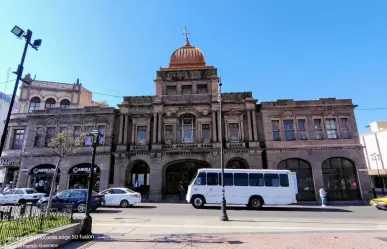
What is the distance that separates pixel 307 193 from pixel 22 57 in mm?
27091

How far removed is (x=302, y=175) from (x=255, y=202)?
1052 cm

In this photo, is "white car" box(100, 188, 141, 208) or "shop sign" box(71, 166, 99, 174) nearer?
"white car" box(100, 188, 141, 208)

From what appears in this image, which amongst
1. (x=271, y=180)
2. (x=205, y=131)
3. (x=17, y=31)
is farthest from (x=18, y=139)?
(x=271, y=180)

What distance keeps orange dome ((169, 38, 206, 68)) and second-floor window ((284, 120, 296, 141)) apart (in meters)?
13.7

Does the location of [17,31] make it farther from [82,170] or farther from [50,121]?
[50,121]

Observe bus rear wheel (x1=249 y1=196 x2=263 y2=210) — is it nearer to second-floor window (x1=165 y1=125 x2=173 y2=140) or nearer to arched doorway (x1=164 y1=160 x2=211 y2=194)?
arched doorway (x1=164 y1=160 x2=211 y2=194)

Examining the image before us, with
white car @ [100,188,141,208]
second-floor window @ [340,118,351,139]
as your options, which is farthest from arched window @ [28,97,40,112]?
second-floor window @ [340,118,351,139]

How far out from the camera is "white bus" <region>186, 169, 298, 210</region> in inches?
696

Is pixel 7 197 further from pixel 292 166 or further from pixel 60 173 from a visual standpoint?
pixel 292 166

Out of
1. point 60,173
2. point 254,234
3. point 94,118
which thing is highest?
point 94,118

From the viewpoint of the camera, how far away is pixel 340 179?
81.5 ft

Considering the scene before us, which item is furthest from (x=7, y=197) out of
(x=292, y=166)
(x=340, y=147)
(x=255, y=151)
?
(x=340, y=147)

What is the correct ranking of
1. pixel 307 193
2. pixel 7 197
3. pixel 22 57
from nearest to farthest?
pixel 22 57 → pixel 7 197 → pixel 307 193

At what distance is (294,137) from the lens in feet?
86.2
